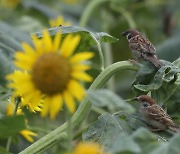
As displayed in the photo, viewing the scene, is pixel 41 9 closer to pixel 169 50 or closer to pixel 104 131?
pixel 169 50

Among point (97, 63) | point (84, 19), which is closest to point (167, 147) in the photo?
point (84, 19)

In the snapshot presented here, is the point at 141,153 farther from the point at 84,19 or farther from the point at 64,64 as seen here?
the point at 84,19

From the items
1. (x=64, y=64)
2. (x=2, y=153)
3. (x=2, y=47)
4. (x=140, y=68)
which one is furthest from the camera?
(x=2, y=47)

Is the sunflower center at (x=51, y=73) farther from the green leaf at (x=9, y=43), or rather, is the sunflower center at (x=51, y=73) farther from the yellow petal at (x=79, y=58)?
the green leaf at (x=9, y=43)

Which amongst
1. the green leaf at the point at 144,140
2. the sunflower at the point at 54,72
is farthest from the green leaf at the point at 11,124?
the green leaf at the point at 144,140

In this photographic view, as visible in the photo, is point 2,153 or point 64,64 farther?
point 2,153

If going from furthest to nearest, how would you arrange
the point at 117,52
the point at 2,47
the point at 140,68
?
1. the point at 117,52
2. the point at 2,47
3. the point at 140,68
